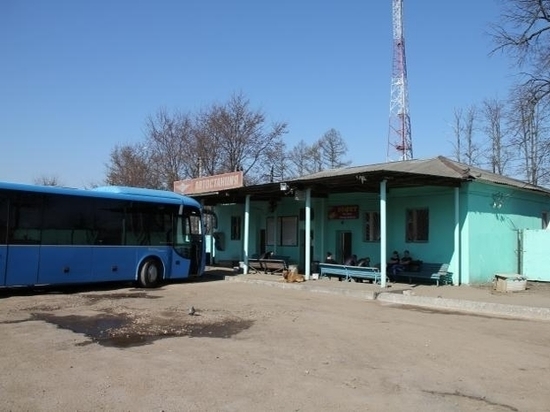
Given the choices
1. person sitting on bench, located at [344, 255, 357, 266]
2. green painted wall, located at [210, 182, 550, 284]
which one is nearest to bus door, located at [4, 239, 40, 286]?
person sitting on bench, located at [344, 255, 357, 266]

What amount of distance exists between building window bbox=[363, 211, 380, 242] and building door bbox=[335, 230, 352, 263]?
40.3 inches

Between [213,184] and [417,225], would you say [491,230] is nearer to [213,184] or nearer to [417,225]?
[417,225]

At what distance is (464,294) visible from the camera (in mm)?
16547

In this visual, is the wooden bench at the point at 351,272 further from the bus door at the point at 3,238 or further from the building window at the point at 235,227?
the bus door at the point at 3,238

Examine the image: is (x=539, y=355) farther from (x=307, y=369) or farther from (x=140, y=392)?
(x=140, y=392)

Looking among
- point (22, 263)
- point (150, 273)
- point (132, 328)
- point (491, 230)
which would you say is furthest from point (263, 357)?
point (491, 230)

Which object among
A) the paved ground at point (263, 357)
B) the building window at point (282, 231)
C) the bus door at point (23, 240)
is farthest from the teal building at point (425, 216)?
the bus door at point (23, 240)

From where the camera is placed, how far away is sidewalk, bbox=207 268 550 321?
13922 mm

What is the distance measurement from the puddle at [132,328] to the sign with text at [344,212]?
12840 millimetres

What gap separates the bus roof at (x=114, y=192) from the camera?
50.2ft

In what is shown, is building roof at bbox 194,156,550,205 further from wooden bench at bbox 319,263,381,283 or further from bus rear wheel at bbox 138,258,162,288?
bus rear wheel at bbox 138,258,162,288

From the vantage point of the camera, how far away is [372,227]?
23156 millimetres

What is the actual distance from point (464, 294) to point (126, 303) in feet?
32.0

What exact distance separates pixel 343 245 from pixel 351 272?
4.46 meters
